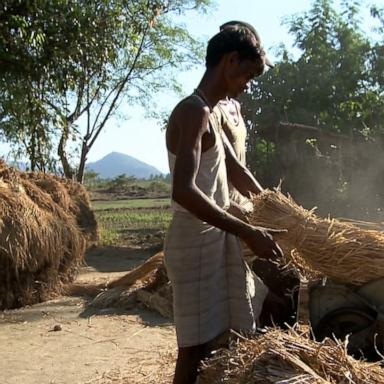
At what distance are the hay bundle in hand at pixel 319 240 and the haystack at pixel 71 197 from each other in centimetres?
523

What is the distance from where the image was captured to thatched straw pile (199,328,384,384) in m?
2.13

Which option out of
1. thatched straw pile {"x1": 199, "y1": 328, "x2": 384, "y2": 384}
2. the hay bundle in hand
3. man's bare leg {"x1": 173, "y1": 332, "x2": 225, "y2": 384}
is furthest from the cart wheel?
thatched straw pile {"x1": 199, "y1": 328, "x2": 384, "y2": 384}

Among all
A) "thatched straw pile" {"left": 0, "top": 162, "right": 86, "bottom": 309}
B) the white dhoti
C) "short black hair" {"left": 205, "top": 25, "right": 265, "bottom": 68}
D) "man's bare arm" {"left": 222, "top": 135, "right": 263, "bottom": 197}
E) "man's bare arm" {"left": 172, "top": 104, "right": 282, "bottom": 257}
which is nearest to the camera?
"man's bare arm" {"left": 172, "top": 104, "right": 282, "bottom": 257}

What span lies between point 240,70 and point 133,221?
49.7 feet

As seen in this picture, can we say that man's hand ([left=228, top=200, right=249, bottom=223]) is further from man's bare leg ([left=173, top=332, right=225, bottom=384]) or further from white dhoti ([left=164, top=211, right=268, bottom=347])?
man's bare leg ([left=173, top=332, right=225, bottom=384])

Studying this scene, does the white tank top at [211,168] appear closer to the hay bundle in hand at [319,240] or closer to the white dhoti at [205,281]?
the white dhoti at [205,281]

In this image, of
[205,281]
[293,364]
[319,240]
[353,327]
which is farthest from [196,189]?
[353,327]

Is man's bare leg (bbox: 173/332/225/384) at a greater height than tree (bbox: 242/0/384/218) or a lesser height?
lesser

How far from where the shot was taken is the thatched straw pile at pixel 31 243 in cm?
702

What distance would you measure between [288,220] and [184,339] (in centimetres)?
80

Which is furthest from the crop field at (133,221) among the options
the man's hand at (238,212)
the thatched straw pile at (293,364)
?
the thatched straw pile at (293,364)

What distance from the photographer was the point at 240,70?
288 cm

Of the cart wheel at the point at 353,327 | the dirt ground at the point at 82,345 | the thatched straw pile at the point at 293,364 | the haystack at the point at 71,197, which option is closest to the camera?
the thatched straw pile at the point at 293,364

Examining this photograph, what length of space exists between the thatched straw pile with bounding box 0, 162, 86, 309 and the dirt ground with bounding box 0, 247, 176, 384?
0.21 m
